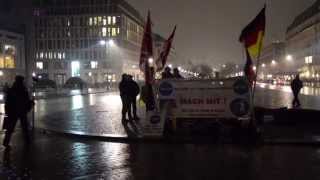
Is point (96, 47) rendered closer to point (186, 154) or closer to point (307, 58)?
point (307, 58)

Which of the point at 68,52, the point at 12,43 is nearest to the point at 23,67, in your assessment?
the point at 12,43

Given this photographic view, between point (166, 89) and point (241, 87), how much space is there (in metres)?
2.33

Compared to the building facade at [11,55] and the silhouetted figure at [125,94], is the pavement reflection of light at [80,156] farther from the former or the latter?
the building facade at [11,55]

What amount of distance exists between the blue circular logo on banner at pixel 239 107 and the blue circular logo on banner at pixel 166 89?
6.44 ft

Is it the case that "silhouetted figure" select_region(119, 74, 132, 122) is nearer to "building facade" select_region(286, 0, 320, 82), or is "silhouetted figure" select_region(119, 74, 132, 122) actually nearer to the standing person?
the standing person

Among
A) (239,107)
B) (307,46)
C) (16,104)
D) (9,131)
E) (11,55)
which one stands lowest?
(9,131)

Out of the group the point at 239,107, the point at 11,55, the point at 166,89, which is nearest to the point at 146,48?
the point at 166,89

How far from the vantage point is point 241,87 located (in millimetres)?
15805

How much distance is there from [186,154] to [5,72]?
345ft

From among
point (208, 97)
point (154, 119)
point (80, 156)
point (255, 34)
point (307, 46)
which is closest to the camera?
point (80, 156)

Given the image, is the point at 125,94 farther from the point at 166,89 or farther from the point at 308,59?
the point at 308,59

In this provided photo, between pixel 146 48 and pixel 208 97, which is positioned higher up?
pixel 146 48

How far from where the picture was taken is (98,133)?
1712 cm

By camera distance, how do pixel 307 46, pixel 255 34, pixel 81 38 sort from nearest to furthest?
pixel 255 34
pixel 81 38
pixel 307 46
